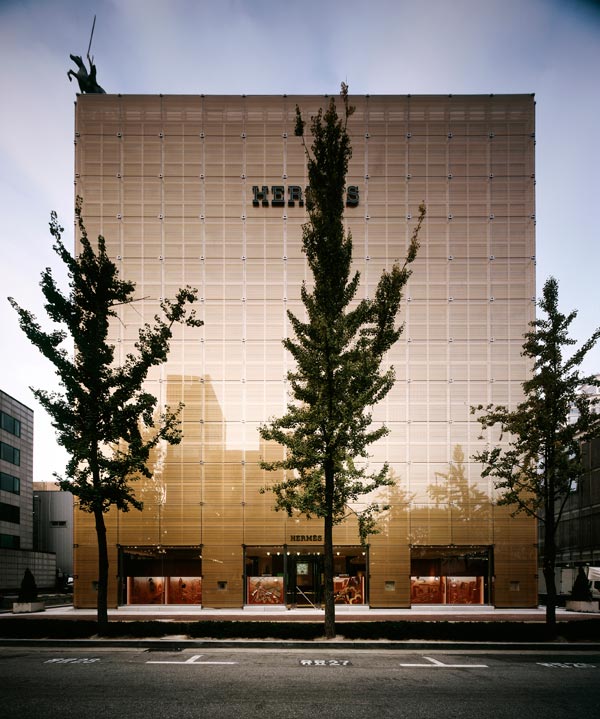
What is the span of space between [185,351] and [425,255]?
13.5 m

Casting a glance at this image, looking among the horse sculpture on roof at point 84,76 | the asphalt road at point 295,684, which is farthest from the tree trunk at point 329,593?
the horse sculpture on roof at point 84,76

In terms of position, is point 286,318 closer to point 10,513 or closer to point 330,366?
point 330,366

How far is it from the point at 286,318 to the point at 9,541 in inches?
1790

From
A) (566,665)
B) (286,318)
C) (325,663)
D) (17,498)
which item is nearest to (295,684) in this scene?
(325,663)

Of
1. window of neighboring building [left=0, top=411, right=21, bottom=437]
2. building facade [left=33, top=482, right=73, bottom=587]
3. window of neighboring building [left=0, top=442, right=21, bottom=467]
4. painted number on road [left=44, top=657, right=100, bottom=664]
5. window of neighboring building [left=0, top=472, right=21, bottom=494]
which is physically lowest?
building facade [left=33, top=482, right=73, bottom=587]

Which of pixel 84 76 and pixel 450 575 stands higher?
pixel 84 76

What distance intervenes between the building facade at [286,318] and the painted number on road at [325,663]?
16461 millimetres

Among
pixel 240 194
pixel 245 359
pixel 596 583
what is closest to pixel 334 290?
pixel 245 359

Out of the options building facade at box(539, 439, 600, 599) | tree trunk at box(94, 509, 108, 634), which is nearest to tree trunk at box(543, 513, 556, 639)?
tree trunk at box(94, 509, 108, 634)

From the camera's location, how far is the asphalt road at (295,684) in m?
10.5

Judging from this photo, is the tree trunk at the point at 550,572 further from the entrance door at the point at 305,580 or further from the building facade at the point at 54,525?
the building facade at the point at 54,525

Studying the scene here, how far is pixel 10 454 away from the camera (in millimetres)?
64688

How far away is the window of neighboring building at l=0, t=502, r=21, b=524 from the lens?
62.3 metres

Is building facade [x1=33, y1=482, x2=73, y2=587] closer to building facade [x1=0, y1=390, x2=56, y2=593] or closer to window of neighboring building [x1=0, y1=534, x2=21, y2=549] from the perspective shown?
building facade [x1=0, y1=390, x2=56, y2=593]
